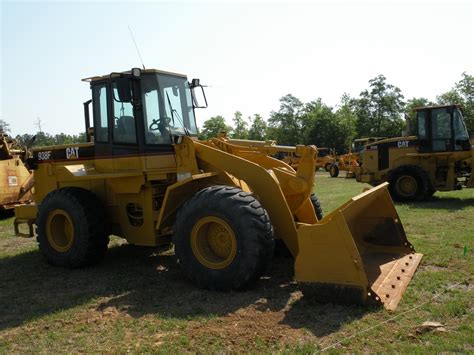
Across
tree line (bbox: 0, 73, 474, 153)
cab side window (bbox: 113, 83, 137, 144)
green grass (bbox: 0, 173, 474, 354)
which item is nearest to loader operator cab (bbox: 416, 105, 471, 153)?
green grass (bbox: 0, 173, 474, 354)

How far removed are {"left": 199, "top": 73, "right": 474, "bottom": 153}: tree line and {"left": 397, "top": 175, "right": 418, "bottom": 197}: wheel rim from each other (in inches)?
1768

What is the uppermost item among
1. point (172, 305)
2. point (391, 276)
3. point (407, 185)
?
point (407, 185)

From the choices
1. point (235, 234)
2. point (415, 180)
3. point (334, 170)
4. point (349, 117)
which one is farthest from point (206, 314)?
point (349, 117)

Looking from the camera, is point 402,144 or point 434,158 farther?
point 402,144

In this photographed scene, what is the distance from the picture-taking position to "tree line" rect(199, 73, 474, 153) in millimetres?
60906

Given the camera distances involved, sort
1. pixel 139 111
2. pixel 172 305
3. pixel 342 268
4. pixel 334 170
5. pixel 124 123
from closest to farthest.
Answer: pixel 342 268, pixel 172 305, pixel 139 111, pixel 124 123, pixel 334 170

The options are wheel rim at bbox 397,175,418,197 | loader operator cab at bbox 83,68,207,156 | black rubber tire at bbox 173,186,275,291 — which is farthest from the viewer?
wheel rim at bbox 397,175,418,197

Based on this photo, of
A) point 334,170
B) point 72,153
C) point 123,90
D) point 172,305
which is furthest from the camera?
point 334,170

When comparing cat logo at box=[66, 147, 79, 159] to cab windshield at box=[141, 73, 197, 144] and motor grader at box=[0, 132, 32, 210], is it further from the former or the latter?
motor grader at box=[0, 132, 32, 210]

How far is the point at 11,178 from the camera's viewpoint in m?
13.6

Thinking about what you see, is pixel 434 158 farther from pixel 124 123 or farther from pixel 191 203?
pixel 191 203

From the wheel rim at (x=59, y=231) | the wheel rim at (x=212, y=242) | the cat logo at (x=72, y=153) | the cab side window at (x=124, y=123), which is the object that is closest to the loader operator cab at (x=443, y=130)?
the cab side window at (x=124, y=123)

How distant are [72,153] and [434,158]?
34.5 ft

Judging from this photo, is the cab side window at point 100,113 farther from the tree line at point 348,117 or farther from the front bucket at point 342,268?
the tree line at point 348,117
